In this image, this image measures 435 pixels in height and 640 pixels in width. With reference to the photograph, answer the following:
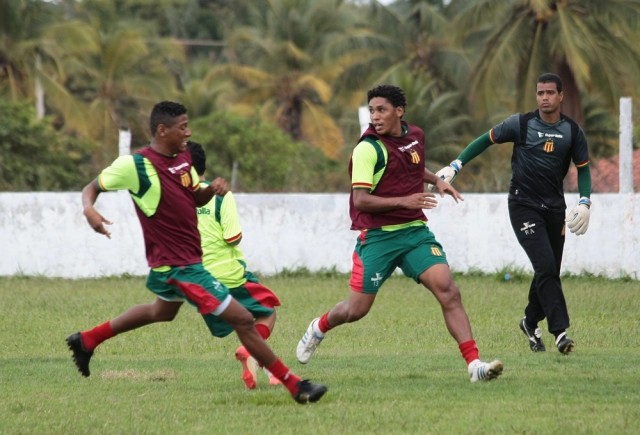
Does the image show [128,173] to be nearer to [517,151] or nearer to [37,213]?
[517,151]

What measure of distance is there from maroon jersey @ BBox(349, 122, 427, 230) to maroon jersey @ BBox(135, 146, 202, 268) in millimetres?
1365

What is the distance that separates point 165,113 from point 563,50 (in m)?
24.1

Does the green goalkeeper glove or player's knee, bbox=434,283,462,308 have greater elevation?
the green goalkeeper glove

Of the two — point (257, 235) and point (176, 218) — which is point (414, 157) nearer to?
point (176, 218)

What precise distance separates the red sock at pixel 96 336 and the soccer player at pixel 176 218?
73cm

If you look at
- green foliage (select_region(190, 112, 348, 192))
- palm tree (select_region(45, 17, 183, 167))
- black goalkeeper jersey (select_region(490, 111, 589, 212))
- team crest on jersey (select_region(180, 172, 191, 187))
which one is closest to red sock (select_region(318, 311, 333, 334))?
team crest on jersey (select_region(180, 172, 191, 187))

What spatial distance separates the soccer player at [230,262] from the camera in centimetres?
874

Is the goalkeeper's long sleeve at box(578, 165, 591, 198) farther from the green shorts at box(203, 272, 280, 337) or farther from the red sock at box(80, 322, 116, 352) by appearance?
the red sock at box(80, 322, 116, 352)

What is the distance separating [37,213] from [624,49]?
57.9ft

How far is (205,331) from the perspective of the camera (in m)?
12.5

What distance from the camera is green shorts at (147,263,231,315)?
7500 mm

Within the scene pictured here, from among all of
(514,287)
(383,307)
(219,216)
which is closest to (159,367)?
(219,216)

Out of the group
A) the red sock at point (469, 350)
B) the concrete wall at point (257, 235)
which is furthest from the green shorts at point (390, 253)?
the concrete wall at point (257, 235)

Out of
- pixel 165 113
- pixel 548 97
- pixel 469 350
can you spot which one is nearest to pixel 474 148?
pixel 548 97
